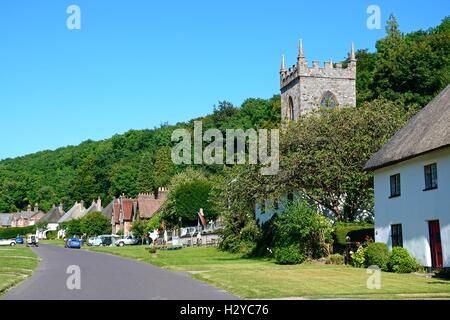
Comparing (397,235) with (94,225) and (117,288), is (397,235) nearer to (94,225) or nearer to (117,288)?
(117,288)

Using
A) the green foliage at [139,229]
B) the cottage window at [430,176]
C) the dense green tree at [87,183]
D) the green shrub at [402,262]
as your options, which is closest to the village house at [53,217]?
the dense green tree at [87,183]

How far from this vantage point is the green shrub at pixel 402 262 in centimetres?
2633

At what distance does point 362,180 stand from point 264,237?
9639mm

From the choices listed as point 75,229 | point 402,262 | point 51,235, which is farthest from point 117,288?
point 51,235

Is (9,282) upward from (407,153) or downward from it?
downward

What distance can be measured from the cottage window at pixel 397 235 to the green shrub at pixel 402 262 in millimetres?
1980

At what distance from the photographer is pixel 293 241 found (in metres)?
33.8

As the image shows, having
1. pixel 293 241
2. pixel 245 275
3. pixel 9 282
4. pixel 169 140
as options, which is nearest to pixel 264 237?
pixel 293 241

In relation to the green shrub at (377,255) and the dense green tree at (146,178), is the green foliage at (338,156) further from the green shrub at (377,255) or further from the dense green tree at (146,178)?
the dense green tree at (146,178)

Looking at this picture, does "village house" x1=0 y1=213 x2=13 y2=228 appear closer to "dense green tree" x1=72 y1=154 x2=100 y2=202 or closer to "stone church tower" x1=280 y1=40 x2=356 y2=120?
"dense green tree" x1=72 y1=154 x2=100 y2=202

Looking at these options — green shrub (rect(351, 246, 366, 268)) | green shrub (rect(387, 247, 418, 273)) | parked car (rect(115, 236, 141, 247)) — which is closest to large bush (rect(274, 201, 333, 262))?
green shrub (rect(351, 246, 366, 268))

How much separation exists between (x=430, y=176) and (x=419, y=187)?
882 mm

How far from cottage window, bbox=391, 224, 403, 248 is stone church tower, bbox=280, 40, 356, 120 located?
31944 mm

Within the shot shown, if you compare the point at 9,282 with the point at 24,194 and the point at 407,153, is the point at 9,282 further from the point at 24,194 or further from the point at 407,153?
the point at 24,194
